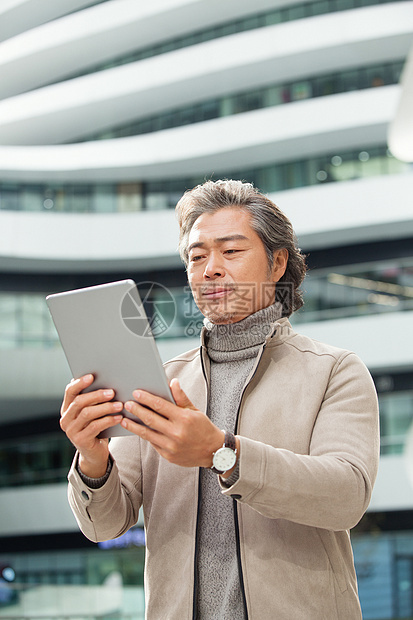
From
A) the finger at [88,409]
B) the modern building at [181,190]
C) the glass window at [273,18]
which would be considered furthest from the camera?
the glass window at [273,18]

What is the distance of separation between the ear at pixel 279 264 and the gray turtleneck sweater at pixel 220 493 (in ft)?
0.45

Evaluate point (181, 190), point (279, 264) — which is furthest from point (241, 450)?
point (181, 190)

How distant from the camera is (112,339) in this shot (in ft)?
4.81

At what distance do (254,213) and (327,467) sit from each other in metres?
0.79

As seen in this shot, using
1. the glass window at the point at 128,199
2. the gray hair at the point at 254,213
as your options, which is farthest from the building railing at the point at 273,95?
the gray hair at the point at 254,213

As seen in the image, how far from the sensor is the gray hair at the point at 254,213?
1.91 metres

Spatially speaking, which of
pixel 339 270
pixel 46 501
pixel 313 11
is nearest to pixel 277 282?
pixel 339 270

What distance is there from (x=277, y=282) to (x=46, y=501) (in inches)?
643

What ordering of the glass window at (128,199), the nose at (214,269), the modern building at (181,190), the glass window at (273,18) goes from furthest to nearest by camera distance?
the glass window at (128,199)
the glass window at (273,18)
the modern building at (181,190)
the nose at (214,269)

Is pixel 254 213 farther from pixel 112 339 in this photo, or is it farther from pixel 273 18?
pixel 273 18

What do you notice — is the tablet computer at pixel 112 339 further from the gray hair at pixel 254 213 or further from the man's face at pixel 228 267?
the gray hair at pixel 254 213

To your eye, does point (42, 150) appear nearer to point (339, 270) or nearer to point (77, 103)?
point (77, 103)

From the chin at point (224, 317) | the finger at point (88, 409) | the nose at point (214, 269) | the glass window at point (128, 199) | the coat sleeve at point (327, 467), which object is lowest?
the coat sleeve at point (327, 467)

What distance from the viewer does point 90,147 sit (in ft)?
58.5
